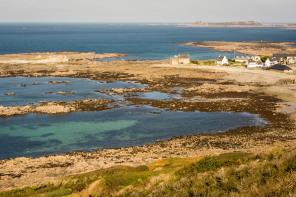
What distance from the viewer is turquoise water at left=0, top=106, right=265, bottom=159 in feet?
120

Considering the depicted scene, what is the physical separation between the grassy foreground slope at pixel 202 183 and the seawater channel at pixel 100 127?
13.5m

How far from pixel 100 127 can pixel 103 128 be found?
1.94 feet

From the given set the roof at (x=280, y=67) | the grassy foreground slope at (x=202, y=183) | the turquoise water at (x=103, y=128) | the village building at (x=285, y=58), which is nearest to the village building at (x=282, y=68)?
the roof at (x=280, y=67)

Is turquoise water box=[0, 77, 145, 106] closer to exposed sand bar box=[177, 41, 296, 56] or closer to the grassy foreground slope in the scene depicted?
the grassy foreground slope

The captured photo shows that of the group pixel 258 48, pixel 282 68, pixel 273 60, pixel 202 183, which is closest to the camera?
pixel 202 183

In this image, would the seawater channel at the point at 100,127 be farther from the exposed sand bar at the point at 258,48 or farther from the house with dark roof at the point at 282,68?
the exposed sand bar at the point at 258,48

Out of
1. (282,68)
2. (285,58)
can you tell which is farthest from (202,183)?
(285,58)

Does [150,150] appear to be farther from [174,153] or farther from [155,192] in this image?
[155,192]

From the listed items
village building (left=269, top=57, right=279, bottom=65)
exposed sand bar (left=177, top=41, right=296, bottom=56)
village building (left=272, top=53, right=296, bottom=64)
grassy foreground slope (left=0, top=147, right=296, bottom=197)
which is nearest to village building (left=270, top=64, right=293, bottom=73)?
village building (left=269, top=57, right=279, bottom=65)

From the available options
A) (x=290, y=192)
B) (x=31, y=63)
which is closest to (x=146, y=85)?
(x=31, y=63)

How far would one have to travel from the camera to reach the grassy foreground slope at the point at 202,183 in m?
13.6

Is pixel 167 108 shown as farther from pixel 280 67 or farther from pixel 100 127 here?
pixel 280 67

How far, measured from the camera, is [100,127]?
4266 centimetres

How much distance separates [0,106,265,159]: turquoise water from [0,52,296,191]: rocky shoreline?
2152 millimetres
